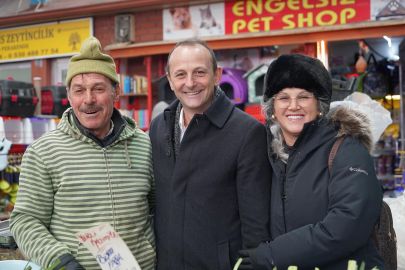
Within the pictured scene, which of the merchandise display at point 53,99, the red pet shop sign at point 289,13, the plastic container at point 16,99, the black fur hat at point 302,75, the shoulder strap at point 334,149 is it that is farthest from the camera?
the merchandise display at point 53,99

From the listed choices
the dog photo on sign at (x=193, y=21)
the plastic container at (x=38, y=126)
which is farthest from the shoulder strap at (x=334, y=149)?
the dog photo on sign at (x=193, y=21)

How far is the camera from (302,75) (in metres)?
1.84

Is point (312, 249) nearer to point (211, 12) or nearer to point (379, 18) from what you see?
point (379, 18)

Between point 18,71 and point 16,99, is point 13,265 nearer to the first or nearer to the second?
point 16,99

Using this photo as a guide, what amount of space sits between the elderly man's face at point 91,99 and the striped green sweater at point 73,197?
71 millimetres

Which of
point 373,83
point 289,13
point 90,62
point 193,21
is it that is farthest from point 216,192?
point 193,21

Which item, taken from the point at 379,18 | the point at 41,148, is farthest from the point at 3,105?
the point at 379,18

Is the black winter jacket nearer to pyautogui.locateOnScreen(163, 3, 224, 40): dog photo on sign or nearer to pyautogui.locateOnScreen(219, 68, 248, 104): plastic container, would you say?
pyautogui.locateOnScreen(219, 68, 248, 104): plastic container

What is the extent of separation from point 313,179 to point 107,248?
2.68ft

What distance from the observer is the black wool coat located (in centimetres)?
189

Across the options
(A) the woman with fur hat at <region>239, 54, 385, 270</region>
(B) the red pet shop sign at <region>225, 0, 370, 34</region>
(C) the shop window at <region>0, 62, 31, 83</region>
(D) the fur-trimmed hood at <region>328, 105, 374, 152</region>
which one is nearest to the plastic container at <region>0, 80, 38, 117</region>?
(B) the red pet shop sign at <region>225, 0, 370, 34</region>

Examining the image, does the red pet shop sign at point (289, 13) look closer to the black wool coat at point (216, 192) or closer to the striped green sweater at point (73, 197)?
the black wool coat at point (216, 192)

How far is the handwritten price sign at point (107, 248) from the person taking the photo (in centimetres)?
149

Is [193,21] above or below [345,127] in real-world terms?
above
